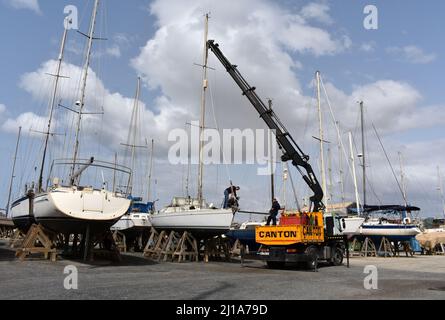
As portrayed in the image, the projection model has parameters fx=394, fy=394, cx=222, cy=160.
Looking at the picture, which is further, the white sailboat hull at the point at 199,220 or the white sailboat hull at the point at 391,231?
the white sailboat hull at the point at 391,231

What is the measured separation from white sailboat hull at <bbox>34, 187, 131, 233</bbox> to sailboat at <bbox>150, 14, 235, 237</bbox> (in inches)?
180

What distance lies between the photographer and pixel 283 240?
16.7 meters

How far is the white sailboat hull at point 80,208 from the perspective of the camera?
15344 mm

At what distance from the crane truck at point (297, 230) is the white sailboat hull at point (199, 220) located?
2.24 meters

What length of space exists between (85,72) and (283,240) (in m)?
13.2

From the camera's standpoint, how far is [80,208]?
610 inches

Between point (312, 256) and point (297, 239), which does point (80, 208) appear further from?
point (312, 256)

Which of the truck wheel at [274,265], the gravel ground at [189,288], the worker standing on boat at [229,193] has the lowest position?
the gravel ground at [189,288]

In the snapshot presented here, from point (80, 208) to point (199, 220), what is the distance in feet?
22.0

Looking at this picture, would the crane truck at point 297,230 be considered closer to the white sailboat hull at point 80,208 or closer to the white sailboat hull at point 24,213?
the white sailboat hull at point 80,208

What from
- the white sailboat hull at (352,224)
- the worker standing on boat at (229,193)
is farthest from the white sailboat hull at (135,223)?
the white sailboat hull at (352,224)

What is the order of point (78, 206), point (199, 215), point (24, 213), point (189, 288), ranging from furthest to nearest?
point (24, 213) → point (199, 215) → point (78, 206) → point (189, 288)

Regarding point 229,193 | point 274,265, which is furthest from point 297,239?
point 229,193
